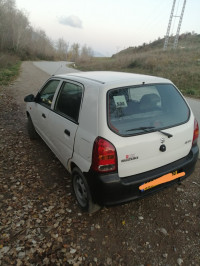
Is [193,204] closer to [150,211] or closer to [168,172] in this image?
[150,211]

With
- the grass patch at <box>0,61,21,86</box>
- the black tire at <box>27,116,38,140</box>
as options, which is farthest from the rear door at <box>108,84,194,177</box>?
the grass patch at <box>0,61,21,86</box>

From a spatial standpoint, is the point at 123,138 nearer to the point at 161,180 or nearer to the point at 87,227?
the point at 161,180

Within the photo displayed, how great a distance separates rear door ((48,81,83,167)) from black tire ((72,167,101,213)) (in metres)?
0.27

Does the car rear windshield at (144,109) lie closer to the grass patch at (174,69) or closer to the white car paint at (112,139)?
the white car paint at (112,139)

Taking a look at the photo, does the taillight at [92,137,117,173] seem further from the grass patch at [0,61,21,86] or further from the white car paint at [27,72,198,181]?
the grass patch at [0,61,21,86]

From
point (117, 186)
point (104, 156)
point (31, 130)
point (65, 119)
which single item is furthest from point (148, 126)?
point (31, 130)

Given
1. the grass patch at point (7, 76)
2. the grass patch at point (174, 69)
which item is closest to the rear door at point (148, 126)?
the grass patch at point (174, 69)

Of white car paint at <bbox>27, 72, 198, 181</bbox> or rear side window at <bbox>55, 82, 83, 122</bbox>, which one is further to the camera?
rear side window at <bbox>55, 82, 83, 122</bbox>

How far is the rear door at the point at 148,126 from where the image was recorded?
83.8 inches

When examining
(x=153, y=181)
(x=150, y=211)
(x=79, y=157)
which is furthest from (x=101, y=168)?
(x=150, y=211)

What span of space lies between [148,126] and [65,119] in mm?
1161

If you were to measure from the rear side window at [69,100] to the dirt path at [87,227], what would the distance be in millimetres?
1232

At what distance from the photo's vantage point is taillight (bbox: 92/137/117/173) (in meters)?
2.04

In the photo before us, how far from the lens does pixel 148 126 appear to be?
2.28 m
